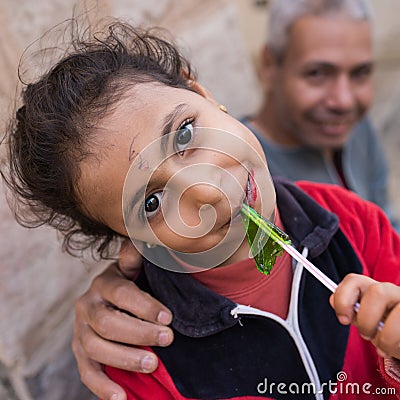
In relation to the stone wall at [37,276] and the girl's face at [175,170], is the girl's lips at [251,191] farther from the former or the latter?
the stone wall at [37,276]

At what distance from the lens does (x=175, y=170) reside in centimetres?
71

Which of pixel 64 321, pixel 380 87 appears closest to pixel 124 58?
pixel 64 321

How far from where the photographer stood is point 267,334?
0.85 meters

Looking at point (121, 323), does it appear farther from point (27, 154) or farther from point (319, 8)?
point (319, 8)

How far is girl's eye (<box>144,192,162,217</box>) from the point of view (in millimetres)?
733

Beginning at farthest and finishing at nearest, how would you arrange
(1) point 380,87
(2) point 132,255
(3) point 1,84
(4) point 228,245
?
(1) point 380,87
(3) point 1,84
(2) point 132,255
(4) point 228,245

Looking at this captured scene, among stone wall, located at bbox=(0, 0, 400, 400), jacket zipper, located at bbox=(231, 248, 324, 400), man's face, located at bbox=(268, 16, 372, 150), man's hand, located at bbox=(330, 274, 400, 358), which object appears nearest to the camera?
man's hand, located at bbox=(330, 274, 400, 358)

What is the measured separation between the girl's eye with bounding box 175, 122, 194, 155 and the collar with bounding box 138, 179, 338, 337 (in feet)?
0.70

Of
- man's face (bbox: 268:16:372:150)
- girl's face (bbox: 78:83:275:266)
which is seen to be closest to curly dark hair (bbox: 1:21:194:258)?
girl's face (bbox: 78:83:275:266)

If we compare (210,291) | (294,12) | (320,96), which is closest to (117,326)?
(210,291)

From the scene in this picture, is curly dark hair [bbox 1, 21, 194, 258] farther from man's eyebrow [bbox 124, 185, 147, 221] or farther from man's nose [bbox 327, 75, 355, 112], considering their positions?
man's nose [bbox 327, 75, 355, 112]

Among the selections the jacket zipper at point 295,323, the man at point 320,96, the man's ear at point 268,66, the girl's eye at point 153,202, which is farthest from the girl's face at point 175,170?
the man's ear at point 268,66

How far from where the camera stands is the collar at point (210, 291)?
0.83m

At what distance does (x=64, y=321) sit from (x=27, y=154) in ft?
1.79
